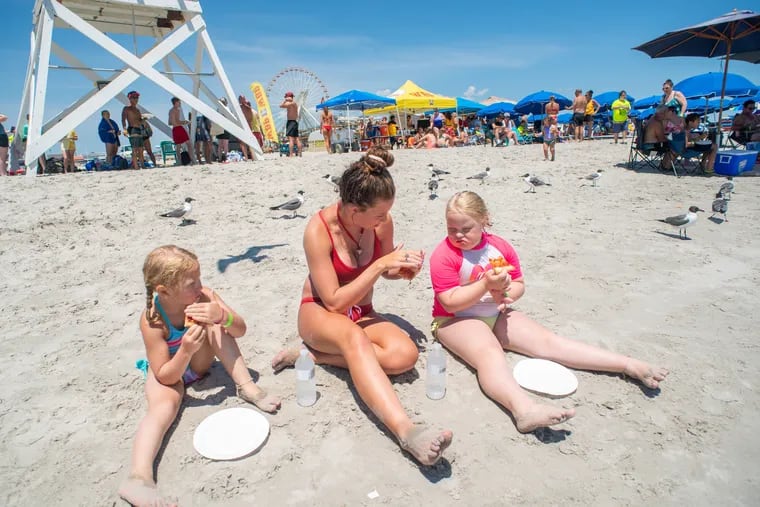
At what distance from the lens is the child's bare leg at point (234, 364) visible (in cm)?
262


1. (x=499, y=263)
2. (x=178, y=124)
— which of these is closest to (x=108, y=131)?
(x=178, y=124)

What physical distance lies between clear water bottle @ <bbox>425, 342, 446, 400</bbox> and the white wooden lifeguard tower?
9884 mm

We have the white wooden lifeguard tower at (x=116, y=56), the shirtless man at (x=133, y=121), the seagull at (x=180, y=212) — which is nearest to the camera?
the seagull at (x=180, y=212)

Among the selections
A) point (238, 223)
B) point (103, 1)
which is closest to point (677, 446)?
point (238, 223)

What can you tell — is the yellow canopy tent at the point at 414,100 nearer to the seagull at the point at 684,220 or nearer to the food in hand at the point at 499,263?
the seagull at the point at 684,220

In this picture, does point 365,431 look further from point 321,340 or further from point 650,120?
point 650,120

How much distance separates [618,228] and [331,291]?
5.30 metres

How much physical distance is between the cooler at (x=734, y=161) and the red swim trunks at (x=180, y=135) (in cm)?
1357

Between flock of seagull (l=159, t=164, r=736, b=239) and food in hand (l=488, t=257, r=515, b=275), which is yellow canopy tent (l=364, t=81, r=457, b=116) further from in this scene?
food in hand (l=488, t=257, r=515, b=275)

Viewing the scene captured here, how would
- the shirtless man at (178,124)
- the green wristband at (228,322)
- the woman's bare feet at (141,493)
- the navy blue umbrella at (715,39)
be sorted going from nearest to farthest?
the woman's bare feet at (141,493)
the green wristband at (228,322)
the navy blue umbrella at (715,39)
the shirtless man at (178,124)

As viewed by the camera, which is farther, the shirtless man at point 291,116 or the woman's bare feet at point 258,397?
the shirtless man at point 291,116

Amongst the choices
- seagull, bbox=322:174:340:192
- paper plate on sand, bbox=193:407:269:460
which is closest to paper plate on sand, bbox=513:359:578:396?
paper plate on sand, bbox=193:407:269:460

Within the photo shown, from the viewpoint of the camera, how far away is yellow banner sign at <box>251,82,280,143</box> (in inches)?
918

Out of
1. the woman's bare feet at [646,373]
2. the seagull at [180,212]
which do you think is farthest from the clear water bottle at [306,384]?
the seagull at [180,212]
